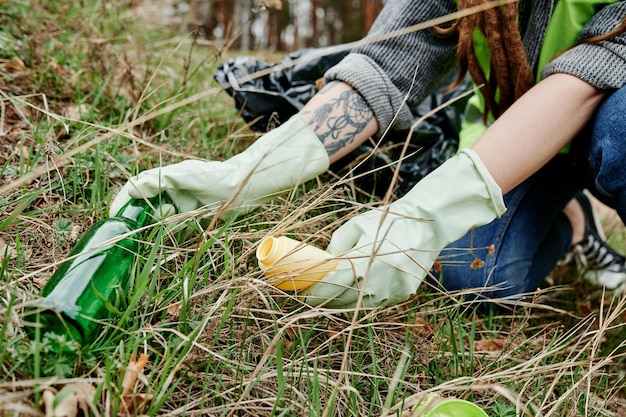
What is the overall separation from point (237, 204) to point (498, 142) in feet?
1.96

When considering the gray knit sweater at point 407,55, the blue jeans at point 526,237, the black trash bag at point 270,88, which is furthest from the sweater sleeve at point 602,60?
the black trash bag at point 270,88

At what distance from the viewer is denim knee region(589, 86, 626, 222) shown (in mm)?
1108

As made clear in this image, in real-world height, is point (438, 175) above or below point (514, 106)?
below

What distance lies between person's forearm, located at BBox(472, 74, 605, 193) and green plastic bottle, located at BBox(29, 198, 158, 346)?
0.75 metres

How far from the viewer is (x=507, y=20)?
118cm

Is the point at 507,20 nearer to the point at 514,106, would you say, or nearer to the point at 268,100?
the point at 514,106

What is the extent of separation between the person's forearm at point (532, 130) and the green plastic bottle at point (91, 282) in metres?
0.75

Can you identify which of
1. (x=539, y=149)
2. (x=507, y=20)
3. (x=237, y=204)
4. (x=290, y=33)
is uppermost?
(x=507, y=20)

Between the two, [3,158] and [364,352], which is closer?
[364,352]

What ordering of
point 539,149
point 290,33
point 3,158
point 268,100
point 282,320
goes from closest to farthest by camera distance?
1. point 282,320
2. point 539,149
3. point 3,158
4. point 268,100
5. point 290,33

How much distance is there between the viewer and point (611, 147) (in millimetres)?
1137

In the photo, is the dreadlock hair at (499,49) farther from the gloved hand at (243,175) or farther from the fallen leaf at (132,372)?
the fallen leaf at (132,372)

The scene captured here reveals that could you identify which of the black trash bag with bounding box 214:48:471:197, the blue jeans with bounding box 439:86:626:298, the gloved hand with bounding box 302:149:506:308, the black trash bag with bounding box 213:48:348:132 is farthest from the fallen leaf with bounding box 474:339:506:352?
the black trash bag with bounding box 213:48:348:132

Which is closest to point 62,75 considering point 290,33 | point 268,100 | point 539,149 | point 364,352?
point 268,100
